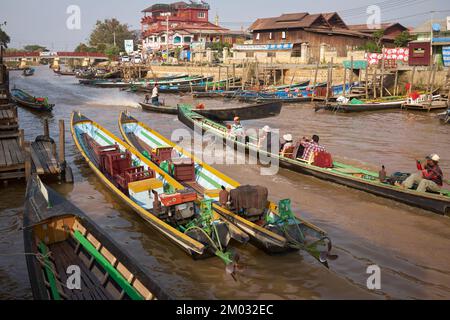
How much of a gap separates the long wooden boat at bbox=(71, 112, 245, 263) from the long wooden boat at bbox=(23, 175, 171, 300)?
1.54m

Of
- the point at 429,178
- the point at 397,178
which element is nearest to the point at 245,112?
the point at 397,178

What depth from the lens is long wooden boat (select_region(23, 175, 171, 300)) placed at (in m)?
5.62

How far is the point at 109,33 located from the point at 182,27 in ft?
143

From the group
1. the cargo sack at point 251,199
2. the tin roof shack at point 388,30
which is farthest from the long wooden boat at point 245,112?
the tin roof shack at point 388,30

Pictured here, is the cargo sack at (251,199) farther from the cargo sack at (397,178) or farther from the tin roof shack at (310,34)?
the tin roof shack at (310,34)

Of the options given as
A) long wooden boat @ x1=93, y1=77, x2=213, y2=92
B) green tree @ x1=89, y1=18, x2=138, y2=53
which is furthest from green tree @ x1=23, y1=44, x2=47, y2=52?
long wooden boat @ x1=93, y1=77, x2=213, y2=92

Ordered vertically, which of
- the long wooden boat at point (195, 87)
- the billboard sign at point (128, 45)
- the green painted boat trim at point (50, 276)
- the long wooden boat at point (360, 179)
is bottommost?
the green painted boat trim at point (50, 276)

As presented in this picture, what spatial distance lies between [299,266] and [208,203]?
211cm

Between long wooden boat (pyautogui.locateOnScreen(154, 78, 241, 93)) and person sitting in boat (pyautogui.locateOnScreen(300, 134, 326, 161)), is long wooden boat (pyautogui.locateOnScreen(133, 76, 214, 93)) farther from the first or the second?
person sitting in boat (pyautogui.locateOnScreen(300, 134, 326, 161))

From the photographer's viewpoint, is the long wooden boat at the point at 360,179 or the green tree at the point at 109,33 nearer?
the long wooden boat at the point at 360,179

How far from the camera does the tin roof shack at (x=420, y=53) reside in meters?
30.6

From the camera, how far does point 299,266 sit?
7762 mm

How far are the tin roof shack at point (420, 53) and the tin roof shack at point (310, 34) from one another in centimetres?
1027
